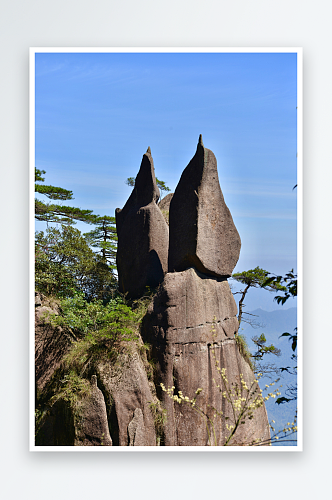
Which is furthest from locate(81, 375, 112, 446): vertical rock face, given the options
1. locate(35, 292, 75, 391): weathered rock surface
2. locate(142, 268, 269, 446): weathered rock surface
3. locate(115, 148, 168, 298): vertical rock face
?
locate(115, 148, 168, 298): vertical rock face

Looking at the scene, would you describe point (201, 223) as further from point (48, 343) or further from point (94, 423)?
point (94, 423)

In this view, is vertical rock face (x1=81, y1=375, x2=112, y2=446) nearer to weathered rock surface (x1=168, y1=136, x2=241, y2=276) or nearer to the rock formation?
the rock formation

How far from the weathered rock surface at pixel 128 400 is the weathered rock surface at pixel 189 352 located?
0.96 ft

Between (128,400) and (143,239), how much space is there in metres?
3.45

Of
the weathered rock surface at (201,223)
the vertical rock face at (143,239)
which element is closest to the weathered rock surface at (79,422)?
the weathered rock surface at (201,223)

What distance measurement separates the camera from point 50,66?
15.7 ft

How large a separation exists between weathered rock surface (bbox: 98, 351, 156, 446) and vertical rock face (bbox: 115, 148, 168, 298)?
2.38 metres

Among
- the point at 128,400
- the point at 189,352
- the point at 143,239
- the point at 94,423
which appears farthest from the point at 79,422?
the point at 143,239

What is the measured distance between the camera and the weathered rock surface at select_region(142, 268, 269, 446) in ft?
18.5

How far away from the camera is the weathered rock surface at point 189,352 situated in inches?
221

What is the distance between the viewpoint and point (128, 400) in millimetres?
5359
